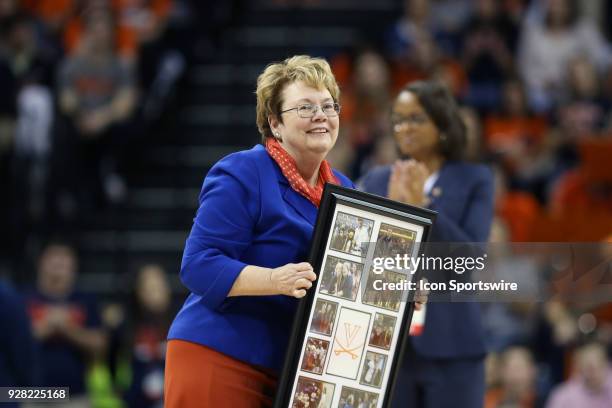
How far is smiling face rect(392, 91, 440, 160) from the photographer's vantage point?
15.1 ft

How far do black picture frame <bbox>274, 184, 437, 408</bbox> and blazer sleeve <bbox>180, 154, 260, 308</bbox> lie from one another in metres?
0.20

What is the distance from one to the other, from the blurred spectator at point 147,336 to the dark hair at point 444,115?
139 inches

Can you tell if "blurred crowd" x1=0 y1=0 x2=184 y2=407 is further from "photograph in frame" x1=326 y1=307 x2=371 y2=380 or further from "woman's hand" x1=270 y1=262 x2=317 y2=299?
"woman's hand" x1=270 y1=262 x2=317 y2=299

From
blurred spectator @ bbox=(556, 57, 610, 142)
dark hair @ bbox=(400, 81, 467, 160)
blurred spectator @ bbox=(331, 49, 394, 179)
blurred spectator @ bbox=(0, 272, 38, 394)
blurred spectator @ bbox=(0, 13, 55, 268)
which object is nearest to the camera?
blurred spectator @ bbox=(0, 272, 38, 394)

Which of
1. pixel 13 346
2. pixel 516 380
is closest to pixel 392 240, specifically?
pixel 13 346

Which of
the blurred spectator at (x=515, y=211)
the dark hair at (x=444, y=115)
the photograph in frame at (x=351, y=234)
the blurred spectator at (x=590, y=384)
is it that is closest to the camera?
the photograph in frame at (x=351, y=234)

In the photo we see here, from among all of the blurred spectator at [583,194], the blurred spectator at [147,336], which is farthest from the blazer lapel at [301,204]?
the blurred spectator at [583,194]

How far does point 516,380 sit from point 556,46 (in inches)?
162

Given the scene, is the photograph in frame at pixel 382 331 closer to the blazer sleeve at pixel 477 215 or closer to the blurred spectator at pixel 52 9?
the blazer sleeve at pixel 477 215

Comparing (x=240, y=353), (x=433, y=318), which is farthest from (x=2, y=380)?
(x=433, y=318)

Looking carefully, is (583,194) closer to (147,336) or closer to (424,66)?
(424,66)

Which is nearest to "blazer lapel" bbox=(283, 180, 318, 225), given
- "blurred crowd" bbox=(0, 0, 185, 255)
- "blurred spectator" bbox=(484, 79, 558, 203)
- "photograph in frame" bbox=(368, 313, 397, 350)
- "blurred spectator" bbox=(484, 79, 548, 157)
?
"photograph in frame" bbox=(368, 313, 397, 350)

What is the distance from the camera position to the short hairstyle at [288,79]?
141 inches

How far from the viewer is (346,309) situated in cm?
348
